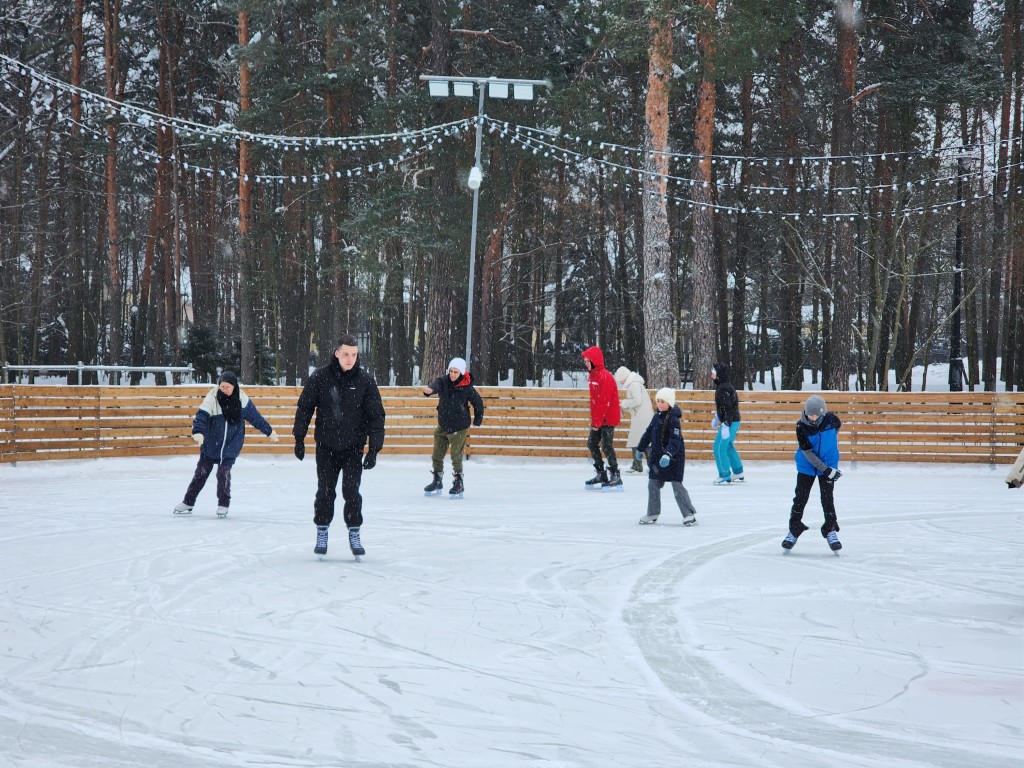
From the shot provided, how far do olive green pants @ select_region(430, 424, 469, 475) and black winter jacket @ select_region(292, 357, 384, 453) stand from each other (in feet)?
16.1

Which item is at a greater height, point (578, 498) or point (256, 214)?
point (256, 214)

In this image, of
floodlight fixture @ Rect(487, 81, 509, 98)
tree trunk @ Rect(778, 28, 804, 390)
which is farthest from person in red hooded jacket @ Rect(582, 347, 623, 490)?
tree trunk @ Rect(778, 28, 804, 390)

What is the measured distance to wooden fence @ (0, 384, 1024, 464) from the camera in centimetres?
1667

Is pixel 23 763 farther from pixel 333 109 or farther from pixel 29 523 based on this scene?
pixel 333 109

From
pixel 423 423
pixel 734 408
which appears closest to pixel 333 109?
pixel 423 423

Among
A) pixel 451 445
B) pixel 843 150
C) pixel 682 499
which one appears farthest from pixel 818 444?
pixel 843 150

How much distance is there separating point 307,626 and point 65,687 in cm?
152

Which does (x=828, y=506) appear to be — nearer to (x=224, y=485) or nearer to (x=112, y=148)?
(x=224, y=485)

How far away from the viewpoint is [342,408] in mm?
8055

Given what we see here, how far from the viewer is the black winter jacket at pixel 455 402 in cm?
1302

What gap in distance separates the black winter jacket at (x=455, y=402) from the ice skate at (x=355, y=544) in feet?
15.1

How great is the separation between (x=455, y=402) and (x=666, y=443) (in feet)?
11.4

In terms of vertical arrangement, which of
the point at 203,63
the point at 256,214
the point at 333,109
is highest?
the point at 203,63

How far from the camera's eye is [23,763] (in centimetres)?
382
